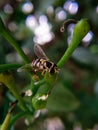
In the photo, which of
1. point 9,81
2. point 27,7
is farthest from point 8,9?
point 9,81

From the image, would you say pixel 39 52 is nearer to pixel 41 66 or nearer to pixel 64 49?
pixel 41 66

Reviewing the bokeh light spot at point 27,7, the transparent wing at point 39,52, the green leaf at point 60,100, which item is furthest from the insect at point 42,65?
the bokeh light spot at point 27,7

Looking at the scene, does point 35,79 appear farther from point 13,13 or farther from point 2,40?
point 13,13

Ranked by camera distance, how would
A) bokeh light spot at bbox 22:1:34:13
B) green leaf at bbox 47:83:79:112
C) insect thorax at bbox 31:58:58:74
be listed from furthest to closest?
bokeh light spot at bbox 22:1:34:13
green leaf at bbox 47:83:79:112
insect thorax at bbox 31:58:58:74

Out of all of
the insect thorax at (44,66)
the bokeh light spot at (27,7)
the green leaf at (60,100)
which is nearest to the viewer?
the insect thorax at (44,66)

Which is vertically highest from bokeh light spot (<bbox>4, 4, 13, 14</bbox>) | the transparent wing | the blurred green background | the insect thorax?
the transparent wing

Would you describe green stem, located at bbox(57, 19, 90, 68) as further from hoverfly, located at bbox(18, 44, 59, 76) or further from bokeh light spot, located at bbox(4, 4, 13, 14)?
bokeh light spot, located at bbox(4, 4, 13, 14)

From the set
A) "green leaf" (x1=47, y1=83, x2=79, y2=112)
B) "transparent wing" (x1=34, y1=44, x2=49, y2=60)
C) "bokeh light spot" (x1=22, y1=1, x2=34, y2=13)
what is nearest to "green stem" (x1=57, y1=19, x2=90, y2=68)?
"transparent wing" (x1=34, y1=44, x2=49, y2=60)

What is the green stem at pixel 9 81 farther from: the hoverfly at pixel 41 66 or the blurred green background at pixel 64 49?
the blurred green background at pixel 64 49
